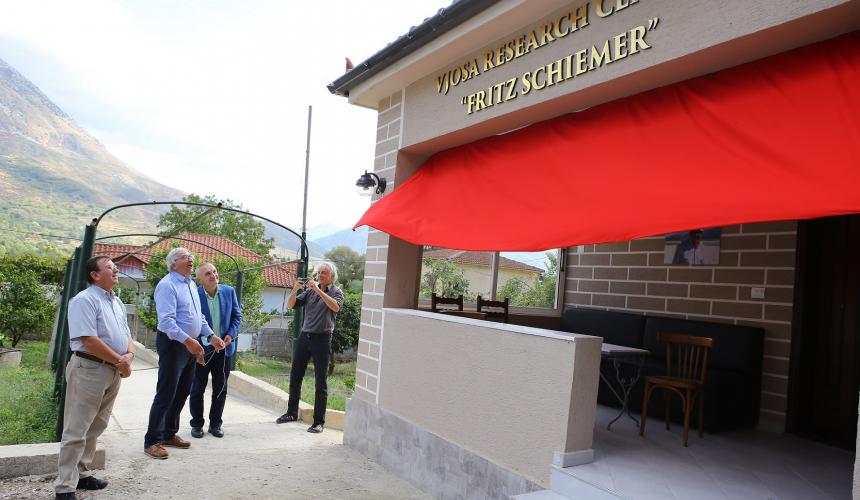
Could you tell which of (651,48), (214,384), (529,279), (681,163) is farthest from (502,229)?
(214,384)

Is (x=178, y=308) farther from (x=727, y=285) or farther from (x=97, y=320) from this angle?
(x=727, y=285)

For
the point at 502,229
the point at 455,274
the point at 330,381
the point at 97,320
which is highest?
the point at 502,229

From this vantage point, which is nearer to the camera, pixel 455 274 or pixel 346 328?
pixel 455 274

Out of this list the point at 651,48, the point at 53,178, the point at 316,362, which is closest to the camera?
the point at 651,48

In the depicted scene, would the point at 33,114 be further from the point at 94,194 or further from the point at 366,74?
the point at 366,74

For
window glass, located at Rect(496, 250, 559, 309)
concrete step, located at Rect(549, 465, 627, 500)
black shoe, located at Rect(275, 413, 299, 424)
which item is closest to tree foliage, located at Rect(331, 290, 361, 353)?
black shoe, located at Rect(275, 413, 299, 424)

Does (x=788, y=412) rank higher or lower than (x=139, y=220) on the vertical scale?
lower

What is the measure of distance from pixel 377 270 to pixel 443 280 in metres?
1.37

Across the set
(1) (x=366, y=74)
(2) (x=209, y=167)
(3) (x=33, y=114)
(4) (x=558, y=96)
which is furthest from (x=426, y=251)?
(2) (x=209, y=167)

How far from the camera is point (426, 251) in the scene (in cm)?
755

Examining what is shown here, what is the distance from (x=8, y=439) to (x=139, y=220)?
10566 centimetres

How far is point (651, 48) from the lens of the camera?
3670mm

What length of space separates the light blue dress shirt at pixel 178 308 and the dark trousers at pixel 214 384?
21.8 inches

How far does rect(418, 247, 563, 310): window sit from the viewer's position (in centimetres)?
749
